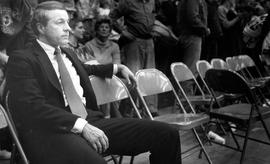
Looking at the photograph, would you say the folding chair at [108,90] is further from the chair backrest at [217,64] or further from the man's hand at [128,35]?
the chair backrest at [217,64]

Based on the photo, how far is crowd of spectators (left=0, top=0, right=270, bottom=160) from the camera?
2838 mm

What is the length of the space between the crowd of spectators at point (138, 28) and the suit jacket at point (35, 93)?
58 centimetres

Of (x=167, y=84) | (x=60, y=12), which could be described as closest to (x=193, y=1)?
(x=167, y=84)

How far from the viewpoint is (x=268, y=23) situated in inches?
183

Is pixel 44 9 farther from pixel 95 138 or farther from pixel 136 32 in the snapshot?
pixel 136 32

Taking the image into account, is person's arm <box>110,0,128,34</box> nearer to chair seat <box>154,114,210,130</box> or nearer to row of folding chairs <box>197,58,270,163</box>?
row of folding chairs <box>197,58,270,163</box>

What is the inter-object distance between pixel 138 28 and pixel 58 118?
270 cm

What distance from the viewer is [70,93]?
81.4 inches

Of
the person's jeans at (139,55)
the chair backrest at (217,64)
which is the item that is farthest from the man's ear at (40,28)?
the chair backrest at (217,64)

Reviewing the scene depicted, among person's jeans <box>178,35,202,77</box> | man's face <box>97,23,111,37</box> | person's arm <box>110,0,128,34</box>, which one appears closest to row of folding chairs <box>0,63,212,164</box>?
man's face <box>97,23,111,37</box>

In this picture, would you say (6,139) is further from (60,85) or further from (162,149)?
(162,149)

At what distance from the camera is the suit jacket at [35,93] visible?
1.84m

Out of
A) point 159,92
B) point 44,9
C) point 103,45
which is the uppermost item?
point 44,9

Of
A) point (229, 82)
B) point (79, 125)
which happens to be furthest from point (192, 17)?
point (79, 125)
